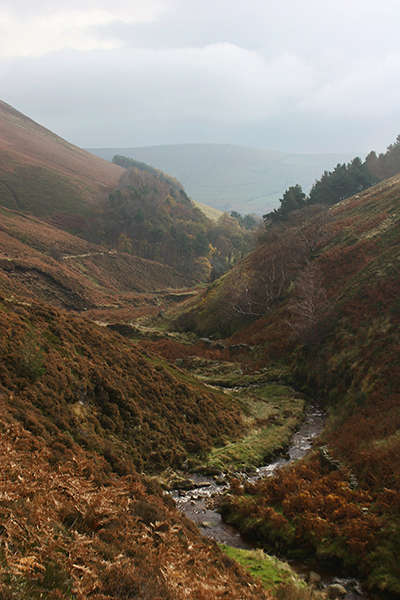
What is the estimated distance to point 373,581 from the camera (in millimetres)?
7988

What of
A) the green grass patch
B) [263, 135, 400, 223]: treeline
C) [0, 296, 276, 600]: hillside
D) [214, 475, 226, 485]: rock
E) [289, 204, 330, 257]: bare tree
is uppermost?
[263, 135, 400, 223]: treeline

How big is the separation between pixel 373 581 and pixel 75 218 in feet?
426

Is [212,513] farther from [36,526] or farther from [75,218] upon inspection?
[75,218]

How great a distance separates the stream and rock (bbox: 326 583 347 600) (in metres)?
0.13

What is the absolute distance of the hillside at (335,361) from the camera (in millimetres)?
9711

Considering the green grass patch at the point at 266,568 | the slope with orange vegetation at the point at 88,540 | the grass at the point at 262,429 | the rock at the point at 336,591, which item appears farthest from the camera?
the grass at the point at 262,429

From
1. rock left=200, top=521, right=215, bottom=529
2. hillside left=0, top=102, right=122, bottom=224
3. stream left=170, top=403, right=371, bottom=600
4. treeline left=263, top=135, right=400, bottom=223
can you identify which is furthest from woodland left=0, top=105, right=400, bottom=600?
hillside left=0, top=102, right=122, bottom=224

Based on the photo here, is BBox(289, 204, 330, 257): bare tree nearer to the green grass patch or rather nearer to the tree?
the tree

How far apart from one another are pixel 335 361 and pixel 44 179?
488 feet

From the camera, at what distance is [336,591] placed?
7859 mm

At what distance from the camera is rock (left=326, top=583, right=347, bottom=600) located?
7766mm

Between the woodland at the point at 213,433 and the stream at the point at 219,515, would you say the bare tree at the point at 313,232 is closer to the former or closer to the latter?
the woodland at the point at 213,433

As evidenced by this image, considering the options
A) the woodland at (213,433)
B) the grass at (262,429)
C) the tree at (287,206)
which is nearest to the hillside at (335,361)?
the woodland at (213,433)

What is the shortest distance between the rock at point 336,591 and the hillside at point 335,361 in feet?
2.30
